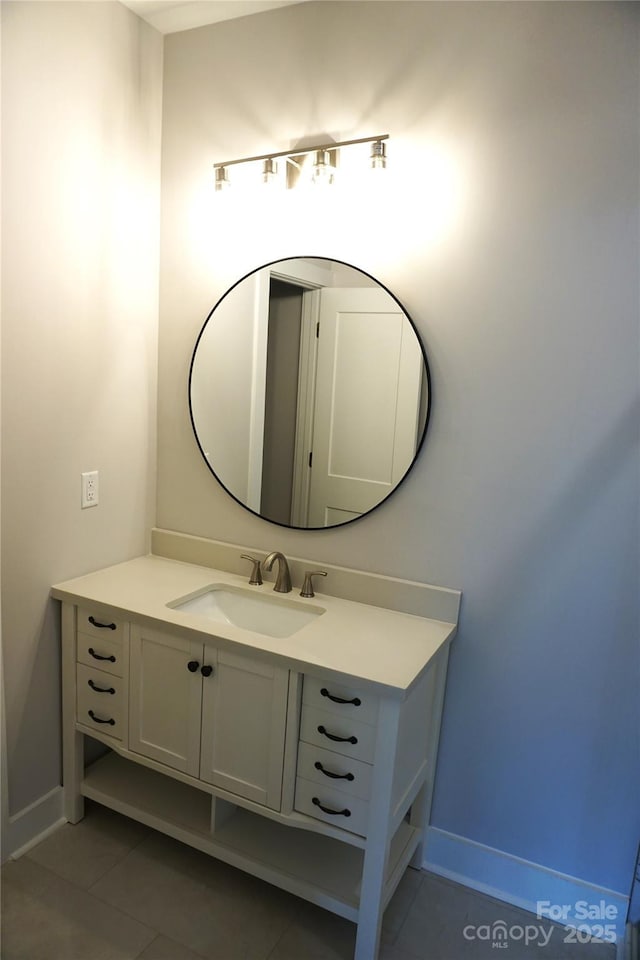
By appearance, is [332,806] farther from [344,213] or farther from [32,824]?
[344,213]

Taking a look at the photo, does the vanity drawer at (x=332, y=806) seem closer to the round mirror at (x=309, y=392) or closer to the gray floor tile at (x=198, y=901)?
the gray floor tile at (x=198, y=901)

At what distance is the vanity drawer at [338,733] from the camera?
1610mm

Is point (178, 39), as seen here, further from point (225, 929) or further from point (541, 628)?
point (225, 929)

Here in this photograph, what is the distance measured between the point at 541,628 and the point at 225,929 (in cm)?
120

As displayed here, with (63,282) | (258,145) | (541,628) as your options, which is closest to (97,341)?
(63,282)

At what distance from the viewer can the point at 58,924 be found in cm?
173

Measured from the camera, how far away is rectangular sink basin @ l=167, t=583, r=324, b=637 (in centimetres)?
200

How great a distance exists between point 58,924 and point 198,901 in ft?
1.23

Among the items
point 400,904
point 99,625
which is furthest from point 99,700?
point 400,904

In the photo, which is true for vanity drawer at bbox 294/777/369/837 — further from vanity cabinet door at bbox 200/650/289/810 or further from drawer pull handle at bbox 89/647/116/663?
drawer pull handle at bbox 89/647/116/663

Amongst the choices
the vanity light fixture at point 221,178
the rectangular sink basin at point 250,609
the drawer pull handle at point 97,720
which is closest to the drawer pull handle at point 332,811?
the rectangular sink basin at point 250,609

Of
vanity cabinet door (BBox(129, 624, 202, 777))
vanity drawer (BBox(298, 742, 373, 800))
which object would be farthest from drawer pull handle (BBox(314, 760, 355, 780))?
vanity cabinet door (BBox(129, 624, 202, 777))

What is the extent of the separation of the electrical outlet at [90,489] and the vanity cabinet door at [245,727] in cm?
73

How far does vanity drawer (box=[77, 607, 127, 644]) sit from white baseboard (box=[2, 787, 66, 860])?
1.88 feet
